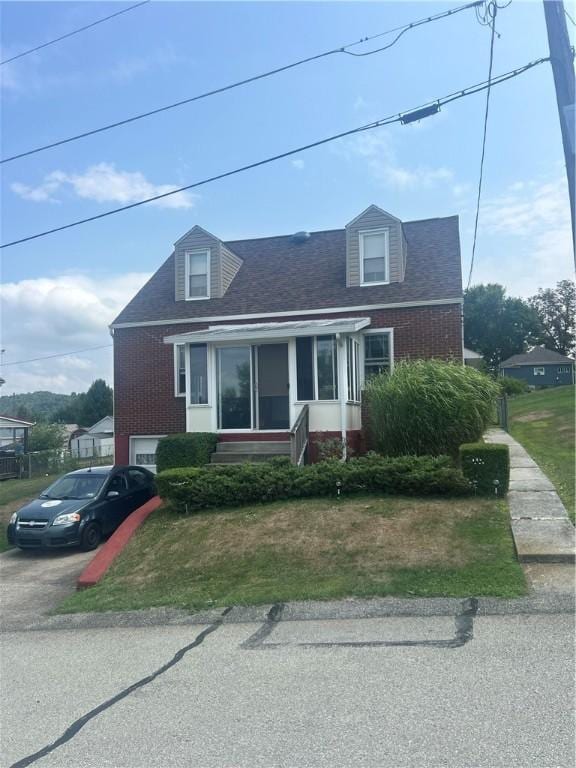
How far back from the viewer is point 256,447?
14820 mm

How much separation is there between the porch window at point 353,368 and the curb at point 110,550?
567 cm

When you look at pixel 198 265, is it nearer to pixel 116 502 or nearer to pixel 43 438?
pixel 116 502

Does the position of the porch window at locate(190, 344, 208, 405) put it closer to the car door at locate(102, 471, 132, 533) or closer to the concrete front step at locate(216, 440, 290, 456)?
the concrete front step at locate(216, 440, 290, 456)

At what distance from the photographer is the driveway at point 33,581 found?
333 inches

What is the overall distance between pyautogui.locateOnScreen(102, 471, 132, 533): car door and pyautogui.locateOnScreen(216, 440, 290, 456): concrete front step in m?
2.33

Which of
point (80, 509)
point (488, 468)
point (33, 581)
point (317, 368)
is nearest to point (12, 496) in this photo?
point (80, 509)

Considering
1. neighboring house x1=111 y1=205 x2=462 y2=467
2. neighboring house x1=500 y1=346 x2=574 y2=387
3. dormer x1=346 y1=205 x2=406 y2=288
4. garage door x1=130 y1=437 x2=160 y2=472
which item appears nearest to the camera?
neighboring house x1=111 y1=205 x2=462 y2=467

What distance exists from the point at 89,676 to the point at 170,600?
7.32 feet

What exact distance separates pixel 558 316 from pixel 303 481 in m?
76.7

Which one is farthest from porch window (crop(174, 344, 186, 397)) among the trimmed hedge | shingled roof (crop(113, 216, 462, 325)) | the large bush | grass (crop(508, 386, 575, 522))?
grass (crop(508, 386, 575, 522))

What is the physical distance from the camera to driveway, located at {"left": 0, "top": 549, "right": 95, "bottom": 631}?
27.8 feet

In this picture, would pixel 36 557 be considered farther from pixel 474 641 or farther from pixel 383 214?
pixel 383 214

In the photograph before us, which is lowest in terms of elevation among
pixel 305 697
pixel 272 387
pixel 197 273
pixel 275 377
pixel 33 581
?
pixel 33 581

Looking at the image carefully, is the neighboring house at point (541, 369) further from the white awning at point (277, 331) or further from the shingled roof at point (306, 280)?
the white awning at point (277, 331)
